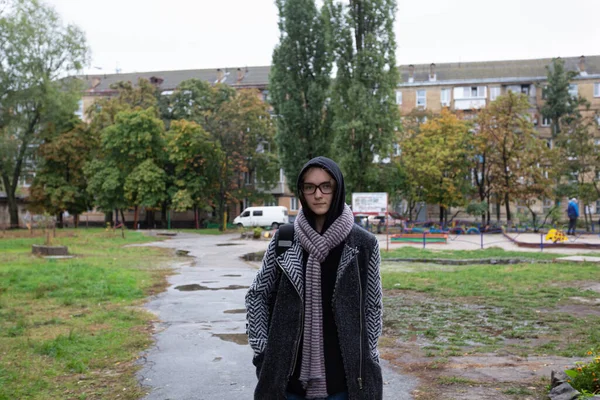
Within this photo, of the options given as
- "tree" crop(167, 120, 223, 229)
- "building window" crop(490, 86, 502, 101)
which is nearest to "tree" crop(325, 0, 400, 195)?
"tree" crop(167, 120, 223, 229)

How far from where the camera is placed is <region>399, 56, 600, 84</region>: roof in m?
64.2

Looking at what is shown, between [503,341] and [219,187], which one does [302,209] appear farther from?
[219,187]

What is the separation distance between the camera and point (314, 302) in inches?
117

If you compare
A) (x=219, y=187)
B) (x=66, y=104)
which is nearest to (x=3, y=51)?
(x=66, y=104)

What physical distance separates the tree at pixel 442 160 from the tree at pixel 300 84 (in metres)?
9.20

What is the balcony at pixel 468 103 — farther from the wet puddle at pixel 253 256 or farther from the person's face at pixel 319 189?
the person's face at pixel 319 189

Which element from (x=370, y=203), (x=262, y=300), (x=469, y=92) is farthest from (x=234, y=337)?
(x=469, y=92)

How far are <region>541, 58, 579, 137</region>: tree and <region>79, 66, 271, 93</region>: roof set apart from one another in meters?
29.9

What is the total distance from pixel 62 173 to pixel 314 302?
54.2 meters

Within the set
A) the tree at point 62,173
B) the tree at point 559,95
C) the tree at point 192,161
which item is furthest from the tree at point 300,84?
the tree at point 559,95

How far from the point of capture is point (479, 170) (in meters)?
49.9

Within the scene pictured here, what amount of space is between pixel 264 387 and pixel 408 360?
437cm

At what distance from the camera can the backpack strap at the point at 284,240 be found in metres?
3.10

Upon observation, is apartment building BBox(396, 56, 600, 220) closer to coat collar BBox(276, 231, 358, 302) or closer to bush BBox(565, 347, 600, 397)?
bush BBox(565, 347, 600, 397)
